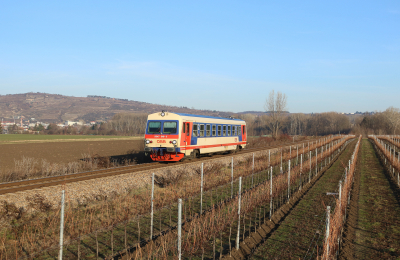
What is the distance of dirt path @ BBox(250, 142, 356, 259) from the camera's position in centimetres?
792

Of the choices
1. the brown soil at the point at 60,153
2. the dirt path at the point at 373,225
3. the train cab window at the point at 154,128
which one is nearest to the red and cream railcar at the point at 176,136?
the train cab window at the point at 154,128

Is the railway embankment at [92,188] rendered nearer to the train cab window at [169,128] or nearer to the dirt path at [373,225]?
the train cab window at [169,128]

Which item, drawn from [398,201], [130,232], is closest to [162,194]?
[130,232]

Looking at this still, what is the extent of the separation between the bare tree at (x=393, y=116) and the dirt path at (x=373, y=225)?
125266 mm

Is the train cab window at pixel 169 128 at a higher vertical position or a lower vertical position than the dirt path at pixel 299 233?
higher

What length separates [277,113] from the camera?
7575 centimetres

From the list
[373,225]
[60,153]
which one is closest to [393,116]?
[60,153]

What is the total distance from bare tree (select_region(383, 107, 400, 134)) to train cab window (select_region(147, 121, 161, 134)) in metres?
126

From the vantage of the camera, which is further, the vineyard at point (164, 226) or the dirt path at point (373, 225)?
the dirt path at point (373, 225)

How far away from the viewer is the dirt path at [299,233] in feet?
26.0

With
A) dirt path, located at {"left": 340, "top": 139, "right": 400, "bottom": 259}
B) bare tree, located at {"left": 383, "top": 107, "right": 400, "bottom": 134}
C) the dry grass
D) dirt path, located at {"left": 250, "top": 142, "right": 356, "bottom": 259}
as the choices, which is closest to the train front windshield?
the dry grass

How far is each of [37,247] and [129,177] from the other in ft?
23.1

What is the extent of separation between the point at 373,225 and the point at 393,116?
138 meters

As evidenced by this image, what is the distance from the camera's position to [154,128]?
2078 centimetres
